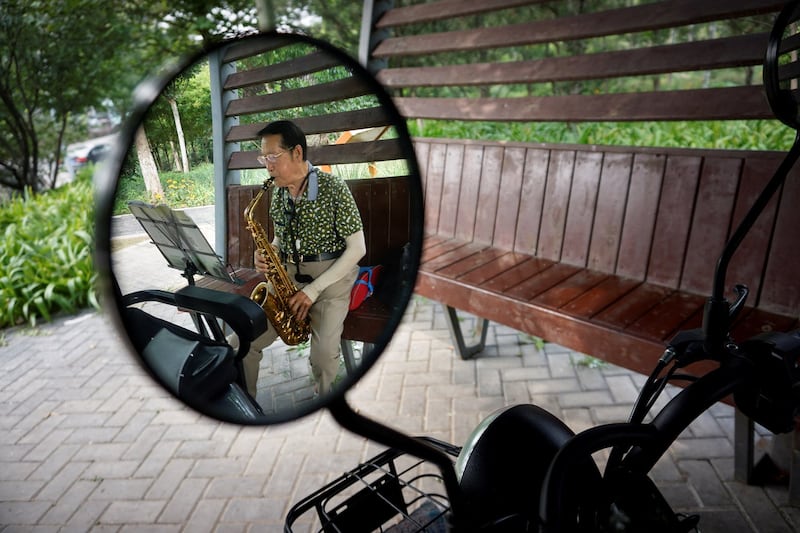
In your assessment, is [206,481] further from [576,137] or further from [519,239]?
[576,137]

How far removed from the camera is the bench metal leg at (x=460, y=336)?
144 inches

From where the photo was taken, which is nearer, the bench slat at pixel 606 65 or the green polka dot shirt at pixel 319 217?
the green polka dot shirt at pixel 319 217

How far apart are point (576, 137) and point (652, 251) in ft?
10.0

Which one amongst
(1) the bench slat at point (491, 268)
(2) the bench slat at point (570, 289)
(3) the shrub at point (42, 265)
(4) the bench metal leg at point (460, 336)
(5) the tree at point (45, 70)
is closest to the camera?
(2) the bench slat at point (570, 289)

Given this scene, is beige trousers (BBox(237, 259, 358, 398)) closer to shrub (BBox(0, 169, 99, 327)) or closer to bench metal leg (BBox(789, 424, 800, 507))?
bench metal leg (BBox(789, 424, 800, 507))

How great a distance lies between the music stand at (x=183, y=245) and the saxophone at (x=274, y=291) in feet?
0.10

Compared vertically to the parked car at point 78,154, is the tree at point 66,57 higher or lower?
higher

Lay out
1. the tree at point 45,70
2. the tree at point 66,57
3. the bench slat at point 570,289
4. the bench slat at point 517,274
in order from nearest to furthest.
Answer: the bench slat at point 570,289
the bench slat at point 517,274
the tree at point 66,57
the tree at point 45,70

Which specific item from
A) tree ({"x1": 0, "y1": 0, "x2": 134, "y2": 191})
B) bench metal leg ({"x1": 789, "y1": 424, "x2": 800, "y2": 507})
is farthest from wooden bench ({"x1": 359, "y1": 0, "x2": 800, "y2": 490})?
tree ({"x1": 0, "y1": 0, "x2": 134, "y2": 191})

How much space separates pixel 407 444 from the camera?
62 cm

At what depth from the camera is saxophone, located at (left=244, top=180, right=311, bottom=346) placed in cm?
Answer: 53

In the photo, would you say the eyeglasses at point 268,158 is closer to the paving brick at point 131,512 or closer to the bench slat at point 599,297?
the bench slat at point 599,297

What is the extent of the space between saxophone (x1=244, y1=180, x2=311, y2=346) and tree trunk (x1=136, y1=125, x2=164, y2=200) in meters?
0.08

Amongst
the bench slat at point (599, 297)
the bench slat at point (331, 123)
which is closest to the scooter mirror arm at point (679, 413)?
the bench slat at point (331, 123)
